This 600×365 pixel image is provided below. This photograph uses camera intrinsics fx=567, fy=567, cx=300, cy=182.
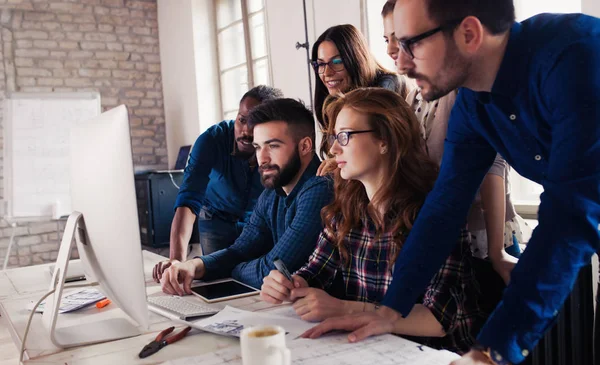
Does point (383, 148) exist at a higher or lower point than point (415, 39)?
lower

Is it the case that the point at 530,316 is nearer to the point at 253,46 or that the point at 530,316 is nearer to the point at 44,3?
the point at 253,46

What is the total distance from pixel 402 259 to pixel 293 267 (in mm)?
566

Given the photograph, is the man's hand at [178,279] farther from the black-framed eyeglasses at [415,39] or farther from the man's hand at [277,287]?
the black-framed eyeglasses at [415,39]

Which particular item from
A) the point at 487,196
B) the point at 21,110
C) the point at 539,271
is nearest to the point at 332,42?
the point at 487,196

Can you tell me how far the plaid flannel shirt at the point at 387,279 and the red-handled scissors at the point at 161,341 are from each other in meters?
0.44

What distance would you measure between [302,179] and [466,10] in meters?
1.02

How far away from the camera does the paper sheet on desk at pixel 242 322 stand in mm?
1204

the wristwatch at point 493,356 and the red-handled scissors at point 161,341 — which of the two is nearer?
the wristwatch at point 493,356

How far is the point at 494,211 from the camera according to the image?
156 cm

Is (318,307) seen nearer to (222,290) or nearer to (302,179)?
(222,290)

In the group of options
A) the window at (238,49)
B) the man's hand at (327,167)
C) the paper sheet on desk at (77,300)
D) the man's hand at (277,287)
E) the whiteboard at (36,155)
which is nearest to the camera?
the man's hand at (277,287)

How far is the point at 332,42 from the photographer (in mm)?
2133

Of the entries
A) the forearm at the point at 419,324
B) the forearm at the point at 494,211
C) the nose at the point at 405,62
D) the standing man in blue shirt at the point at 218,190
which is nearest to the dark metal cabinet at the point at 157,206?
the standing man in blue shirt at the point at 218,190

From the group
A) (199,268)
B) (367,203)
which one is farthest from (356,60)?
(199,268)
